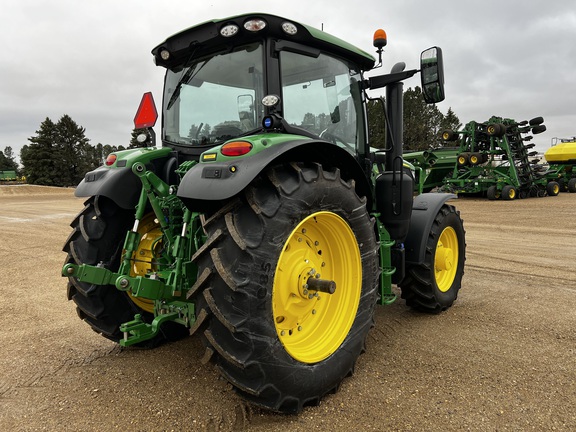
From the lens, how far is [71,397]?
261 cm

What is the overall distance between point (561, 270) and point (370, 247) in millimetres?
4401

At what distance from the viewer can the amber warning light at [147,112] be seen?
292 cm

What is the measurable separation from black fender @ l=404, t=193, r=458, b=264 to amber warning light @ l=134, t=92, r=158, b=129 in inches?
98.4

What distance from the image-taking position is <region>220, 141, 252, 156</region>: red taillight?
226cm

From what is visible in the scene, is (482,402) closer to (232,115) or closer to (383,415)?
(383,415)

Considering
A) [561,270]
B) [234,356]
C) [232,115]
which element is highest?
[232,115]

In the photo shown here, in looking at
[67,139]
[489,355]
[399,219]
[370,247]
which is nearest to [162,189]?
[370,247]

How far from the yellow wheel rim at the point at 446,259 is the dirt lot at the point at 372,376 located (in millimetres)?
340

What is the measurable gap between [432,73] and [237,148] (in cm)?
180

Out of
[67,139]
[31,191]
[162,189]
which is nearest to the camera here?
[162,189]

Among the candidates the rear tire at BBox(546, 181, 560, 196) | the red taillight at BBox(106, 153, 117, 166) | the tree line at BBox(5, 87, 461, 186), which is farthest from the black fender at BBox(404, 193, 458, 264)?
the tree line at BBox(5, 87, 461, 186)

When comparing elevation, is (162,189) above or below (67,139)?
below

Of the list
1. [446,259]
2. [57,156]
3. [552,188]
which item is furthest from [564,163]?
[57,156]

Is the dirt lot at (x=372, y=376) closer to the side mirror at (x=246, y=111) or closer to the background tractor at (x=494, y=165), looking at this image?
the side mirror at (x=246, y=111)
